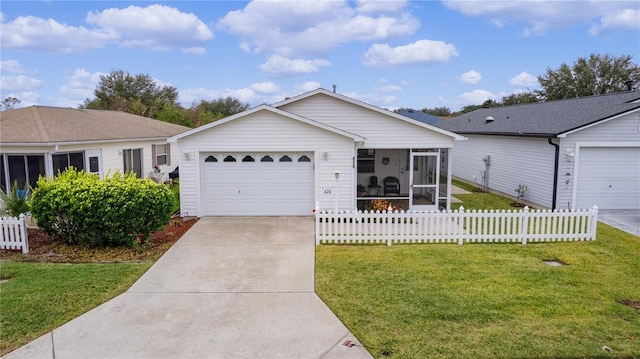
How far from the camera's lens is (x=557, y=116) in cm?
1622

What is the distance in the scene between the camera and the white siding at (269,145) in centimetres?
1273

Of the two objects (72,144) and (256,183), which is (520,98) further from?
(72,144)

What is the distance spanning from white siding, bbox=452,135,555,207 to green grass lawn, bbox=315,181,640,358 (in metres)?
5.15

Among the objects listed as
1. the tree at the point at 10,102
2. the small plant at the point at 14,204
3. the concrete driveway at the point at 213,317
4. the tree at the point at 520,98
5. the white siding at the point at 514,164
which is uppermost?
the tree at the point at 520,98

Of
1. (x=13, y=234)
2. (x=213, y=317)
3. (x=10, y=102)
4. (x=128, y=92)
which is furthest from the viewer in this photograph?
(x=128, y=92)

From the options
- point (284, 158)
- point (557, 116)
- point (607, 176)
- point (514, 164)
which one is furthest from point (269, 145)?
point (607, 176)

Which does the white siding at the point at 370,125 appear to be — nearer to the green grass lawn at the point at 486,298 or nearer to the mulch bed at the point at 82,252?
the green grass lawn at the point at 486,298

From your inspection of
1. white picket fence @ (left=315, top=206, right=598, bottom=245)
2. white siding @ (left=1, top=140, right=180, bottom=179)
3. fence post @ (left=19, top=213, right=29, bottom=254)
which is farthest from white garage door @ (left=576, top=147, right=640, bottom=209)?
fence post @ (left=19, top=213, right=29, bottom=254)

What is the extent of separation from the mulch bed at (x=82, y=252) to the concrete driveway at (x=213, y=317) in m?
0.65

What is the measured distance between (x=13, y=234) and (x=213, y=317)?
6.58 m

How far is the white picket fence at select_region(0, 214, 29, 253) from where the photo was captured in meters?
9.24

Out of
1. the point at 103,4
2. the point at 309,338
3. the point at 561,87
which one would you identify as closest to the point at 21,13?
the point at 103,4

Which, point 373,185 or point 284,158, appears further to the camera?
point 373,185

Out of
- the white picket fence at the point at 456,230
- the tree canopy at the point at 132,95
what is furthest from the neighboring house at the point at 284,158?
the tree canopy at the point at 132,95
